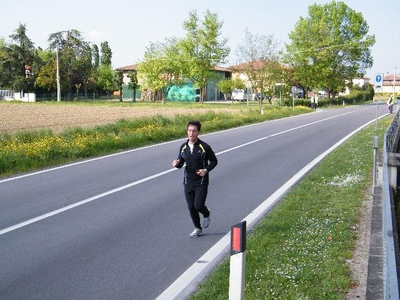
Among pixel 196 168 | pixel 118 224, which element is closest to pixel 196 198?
pixel 196 168

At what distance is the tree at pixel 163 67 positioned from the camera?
78000mm

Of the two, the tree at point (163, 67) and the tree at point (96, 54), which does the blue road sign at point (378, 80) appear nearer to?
the tree at point (163, 67)

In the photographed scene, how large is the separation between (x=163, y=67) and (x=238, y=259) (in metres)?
75.7

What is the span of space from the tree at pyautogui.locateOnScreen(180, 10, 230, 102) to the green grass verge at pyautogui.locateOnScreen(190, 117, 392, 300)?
224ft

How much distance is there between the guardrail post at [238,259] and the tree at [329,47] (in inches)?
2638

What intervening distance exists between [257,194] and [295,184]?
142cm

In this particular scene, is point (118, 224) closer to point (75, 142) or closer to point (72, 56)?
point (75, 142)

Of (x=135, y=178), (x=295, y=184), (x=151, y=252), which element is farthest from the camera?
(x=135, y=178)

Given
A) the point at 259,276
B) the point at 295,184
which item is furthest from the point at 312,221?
the point at 295,184

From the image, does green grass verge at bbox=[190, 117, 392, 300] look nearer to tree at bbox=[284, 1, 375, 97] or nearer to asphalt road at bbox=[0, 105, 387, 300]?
asphalt road at bbox=[0, 105, 387, 300]

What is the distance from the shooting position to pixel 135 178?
458 inches

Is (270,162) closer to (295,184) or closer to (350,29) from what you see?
(295,184)

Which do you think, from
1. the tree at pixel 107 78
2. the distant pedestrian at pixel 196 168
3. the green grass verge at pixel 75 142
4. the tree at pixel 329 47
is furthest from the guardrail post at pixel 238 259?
the tree at pixel 107 78

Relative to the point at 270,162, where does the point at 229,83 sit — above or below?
above
